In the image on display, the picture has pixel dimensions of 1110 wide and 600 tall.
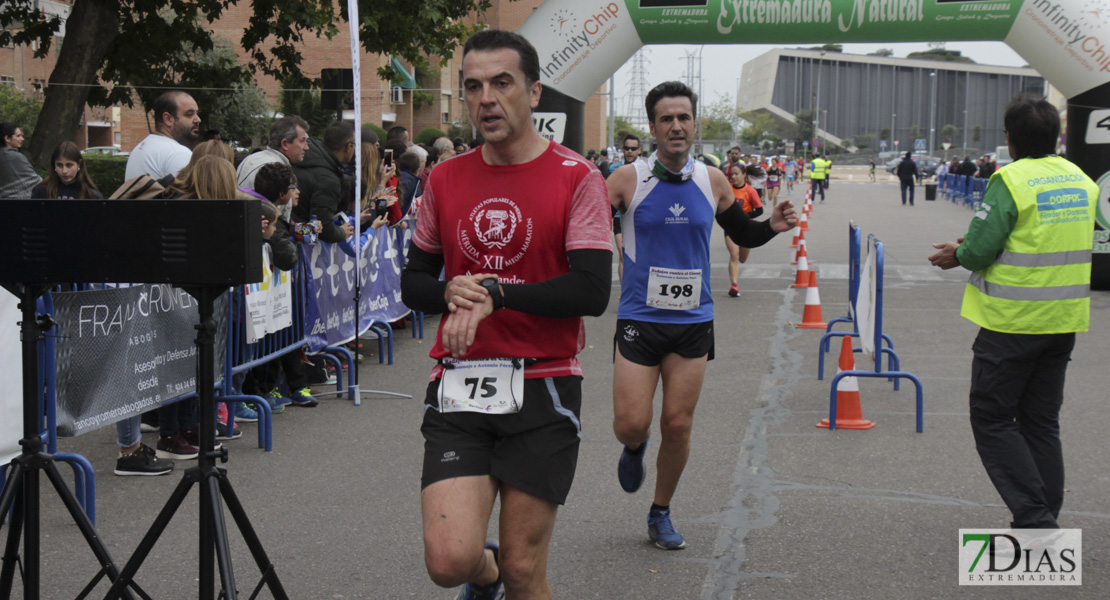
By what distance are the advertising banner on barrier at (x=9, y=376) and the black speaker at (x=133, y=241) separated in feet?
6.27

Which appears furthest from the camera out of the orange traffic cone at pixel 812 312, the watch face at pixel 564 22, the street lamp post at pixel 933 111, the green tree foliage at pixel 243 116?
the street lamp post at pixel 933 111

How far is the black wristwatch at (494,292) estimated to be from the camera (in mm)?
2951

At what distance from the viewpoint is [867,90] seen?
140 meters

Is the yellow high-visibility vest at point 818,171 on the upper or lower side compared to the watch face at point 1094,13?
lower

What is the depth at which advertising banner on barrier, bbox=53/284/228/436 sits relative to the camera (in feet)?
17.5

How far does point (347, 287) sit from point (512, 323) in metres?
6.18

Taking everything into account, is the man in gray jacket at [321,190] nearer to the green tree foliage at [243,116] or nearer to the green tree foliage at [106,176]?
the green tree foliage at [106,176]

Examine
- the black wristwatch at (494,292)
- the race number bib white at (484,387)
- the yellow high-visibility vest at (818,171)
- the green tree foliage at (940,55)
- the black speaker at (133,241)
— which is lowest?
the race number bib white at (484,387)

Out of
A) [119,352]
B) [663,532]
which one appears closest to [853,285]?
[663,532]

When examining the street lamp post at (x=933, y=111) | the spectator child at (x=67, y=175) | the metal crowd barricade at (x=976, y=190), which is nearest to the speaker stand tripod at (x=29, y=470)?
the spectator child at (x=67, y=175)

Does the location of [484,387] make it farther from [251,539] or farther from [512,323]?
[251,539]

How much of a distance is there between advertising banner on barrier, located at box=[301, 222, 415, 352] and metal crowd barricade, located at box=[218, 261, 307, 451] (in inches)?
19.3

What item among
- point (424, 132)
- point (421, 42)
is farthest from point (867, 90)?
point (421, 42)

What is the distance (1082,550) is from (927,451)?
179 cm
